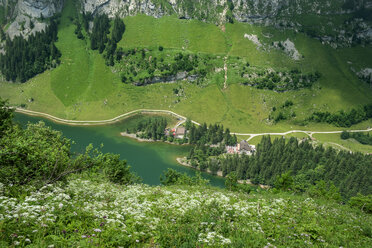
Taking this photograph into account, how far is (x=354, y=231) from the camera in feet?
62.1

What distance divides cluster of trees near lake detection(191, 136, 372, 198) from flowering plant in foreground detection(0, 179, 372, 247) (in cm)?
12069

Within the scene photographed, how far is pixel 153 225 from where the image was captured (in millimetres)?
13992

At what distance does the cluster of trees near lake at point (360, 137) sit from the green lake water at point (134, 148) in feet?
339

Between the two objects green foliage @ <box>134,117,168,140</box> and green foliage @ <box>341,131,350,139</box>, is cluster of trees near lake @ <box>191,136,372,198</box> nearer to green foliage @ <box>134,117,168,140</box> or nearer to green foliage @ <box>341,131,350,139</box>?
green foliage @ <box>134,117,168,140</box>

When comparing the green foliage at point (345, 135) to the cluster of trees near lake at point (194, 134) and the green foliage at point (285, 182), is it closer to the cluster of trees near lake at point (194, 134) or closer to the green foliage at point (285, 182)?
the cluster of trees near lake at point (194, 134)

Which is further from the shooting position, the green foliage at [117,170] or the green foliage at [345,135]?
the green foliage at [345,135]

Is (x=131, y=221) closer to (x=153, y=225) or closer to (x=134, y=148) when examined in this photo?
(x=153, y=225)

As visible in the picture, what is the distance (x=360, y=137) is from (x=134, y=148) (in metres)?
152

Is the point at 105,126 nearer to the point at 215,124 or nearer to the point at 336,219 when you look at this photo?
the point at 215,124

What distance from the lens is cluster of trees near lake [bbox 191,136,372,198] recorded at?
440 feet

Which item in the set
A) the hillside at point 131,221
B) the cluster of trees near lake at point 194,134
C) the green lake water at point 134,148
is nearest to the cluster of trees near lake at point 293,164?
the green lake water at point 134,148

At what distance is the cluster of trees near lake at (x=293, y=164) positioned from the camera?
13400 centimetres

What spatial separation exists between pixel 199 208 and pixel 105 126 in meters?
180

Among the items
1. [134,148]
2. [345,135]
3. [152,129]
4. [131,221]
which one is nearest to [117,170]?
[131,221]
